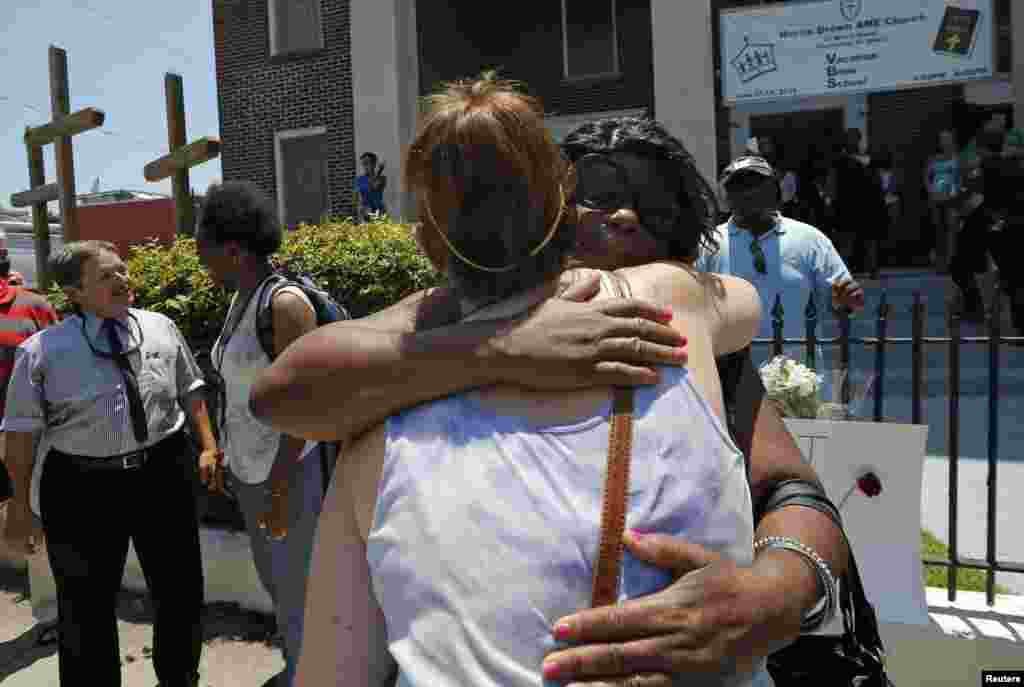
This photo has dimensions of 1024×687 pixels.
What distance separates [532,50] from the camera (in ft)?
59.3

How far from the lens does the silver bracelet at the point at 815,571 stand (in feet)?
4.27

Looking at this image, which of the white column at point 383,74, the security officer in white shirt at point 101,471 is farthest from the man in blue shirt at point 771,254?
the white column at point 383,74

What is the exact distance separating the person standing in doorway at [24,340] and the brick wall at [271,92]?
1133 cm

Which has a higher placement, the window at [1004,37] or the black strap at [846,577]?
the window at [1004,37]

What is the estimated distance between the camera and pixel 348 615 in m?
1.19

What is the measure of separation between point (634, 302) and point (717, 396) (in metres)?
0.17

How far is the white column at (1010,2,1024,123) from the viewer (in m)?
12.5

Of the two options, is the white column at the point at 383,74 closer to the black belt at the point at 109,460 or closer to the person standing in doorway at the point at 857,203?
the person standing in doorway at the point at 857,203

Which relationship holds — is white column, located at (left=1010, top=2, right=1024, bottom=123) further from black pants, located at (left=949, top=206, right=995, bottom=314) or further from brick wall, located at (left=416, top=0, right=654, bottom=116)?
brick wall, located at (left=416, top=0, right=654, bottom=116)

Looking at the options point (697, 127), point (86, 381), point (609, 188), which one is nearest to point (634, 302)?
point (609, 188)

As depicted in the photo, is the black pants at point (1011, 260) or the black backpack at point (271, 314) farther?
the black pants at point (1011, 260)

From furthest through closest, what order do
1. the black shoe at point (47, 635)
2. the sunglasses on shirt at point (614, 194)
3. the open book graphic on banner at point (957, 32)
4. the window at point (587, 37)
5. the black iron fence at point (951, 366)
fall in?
the window at point (587, 37) → the open book graphic on banner at point (957, 32) → the black shoe at point (47, 635) → the black iron fence at point (951, 366) → the sunglasses on shirt at point (614, 194)

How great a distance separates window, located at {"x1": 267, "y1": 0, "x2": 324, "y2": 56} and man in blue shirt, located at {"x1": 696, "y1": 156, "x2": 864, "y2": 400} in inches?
565

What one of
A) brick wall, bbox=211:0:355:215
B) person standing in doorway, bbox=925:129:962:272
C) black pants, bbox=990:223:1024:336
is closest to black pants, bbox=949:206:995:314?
black pants, bbox=990:223:1024:336
